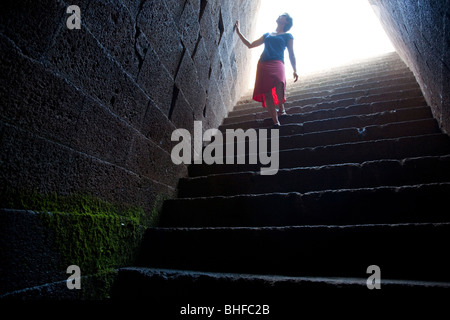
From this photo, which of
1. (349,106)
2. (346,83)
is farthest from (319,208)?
(346,83)

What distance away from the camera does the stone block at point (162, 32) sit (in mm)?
1922

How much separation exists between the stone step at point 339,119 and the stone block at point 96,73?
1.98 m

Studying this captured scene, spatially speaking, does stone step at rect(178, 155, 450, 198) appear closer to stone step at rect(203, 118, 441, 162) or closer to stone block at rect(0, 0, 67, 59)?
stone step at rect(203, 118, 441, 162)

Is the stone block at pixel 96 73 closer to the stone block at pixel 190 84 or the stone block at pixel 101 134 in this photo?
the stone block at pixel 101 134

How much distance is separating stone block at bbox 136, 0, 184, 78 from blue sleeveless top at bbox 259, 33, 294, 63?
1.51 metres

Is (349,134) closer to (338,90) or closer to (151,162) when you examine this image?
(338,90)

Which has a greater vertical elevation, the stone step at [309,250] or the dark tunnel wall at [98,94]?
the dark tunnel wall at [98,94]

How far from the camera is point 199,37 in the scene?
9.66 feet

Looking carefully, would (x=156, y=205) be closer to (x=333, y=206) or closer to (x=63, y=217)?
(x=63, y=217)

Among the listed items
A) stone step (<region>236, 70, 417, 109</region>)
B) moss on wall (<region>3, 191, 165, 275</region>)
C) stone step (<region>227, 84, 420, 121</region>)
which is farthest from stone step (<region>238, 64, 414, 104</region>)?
moss on wall (<region>3, 191, 165, 275</region>)

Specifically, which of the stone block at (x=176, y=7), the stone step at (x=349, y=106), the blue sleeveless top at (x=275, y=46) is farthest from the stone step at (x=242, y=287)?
the blue sleeveless top at (x=275, y=46)

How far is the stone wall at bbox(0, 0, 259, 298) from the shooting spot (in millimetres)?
1007

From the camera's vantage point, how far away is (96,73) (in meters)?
1.43

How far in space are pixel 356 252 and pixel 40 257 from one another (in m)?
1.56
